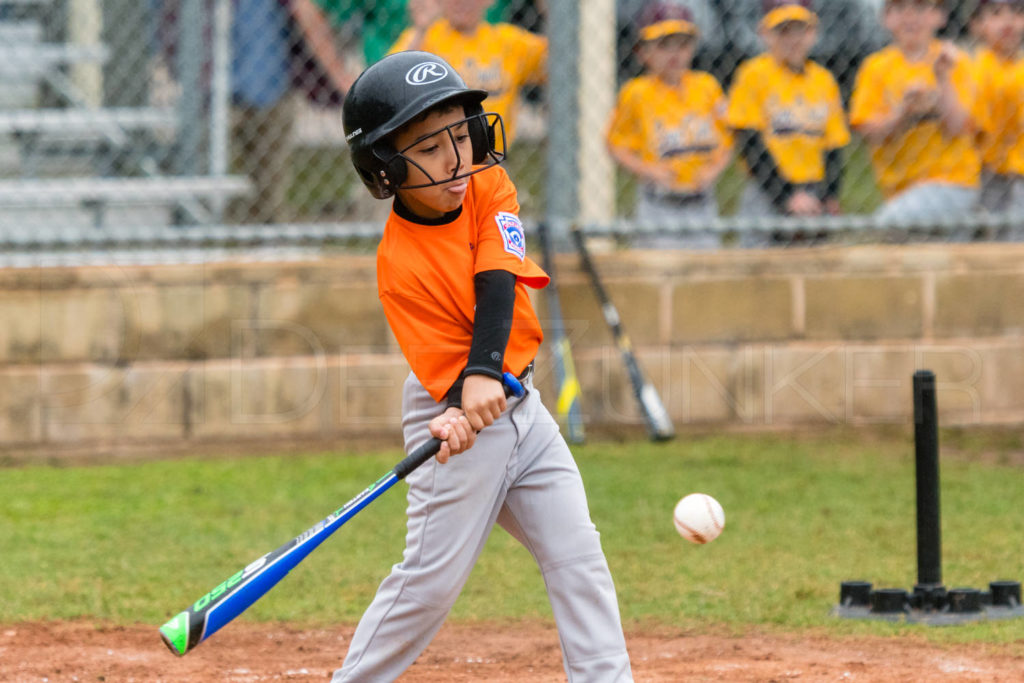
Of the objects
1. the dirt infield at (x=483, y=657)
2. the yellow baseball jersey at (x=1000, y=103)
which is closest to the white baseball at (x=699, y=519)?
the dirt infield at (x=483, y=657)

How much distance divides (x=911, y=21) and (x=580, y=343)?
7.62ft

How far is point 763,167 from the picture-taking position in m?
6.71

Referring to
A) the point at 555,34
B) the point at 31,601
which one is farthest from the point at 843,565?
the point at 555,34

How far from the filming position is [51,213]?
722cm

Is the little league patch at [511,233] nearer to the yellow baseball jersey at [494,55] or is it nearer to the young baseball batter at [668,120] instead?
the yellow baseball jersey at [494,55]

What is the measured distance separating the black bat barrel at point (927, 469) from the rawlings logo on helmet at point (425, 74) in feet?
6.02

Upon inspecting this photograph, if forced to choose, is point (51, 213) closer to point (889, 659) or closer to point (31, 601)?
point (31, 601)

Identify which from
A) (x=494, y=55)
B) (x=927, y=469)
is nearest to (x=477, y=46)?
(x=494, y=55)

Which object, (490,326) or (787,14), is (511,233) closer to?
(490,326)

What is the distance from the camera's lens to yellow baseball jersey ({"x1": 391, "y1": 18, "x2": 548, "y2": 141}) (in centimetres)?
641

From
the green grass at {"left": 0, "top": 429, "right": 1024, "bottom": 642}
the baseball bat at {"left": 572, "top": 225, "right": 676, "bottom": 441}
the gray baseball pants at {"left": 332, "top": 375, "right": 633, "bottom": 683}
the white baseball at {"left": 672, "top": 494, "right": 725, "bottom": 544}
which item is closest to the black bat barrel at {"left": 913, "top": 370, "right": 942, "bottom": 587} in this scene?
the green grass at {"left": 0, "top": 429, "right": 1024, "bottom": 642}

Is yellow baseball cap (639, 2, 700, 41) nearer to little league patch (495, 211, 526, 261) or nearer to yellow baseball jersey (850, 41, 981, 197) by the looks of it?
yellow baseball jersey (850, 41, 981, 197)

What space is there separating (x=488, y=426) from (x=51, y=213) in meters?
5.07

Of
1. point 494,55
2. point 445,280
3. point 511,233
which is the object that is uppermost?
point 494,55
